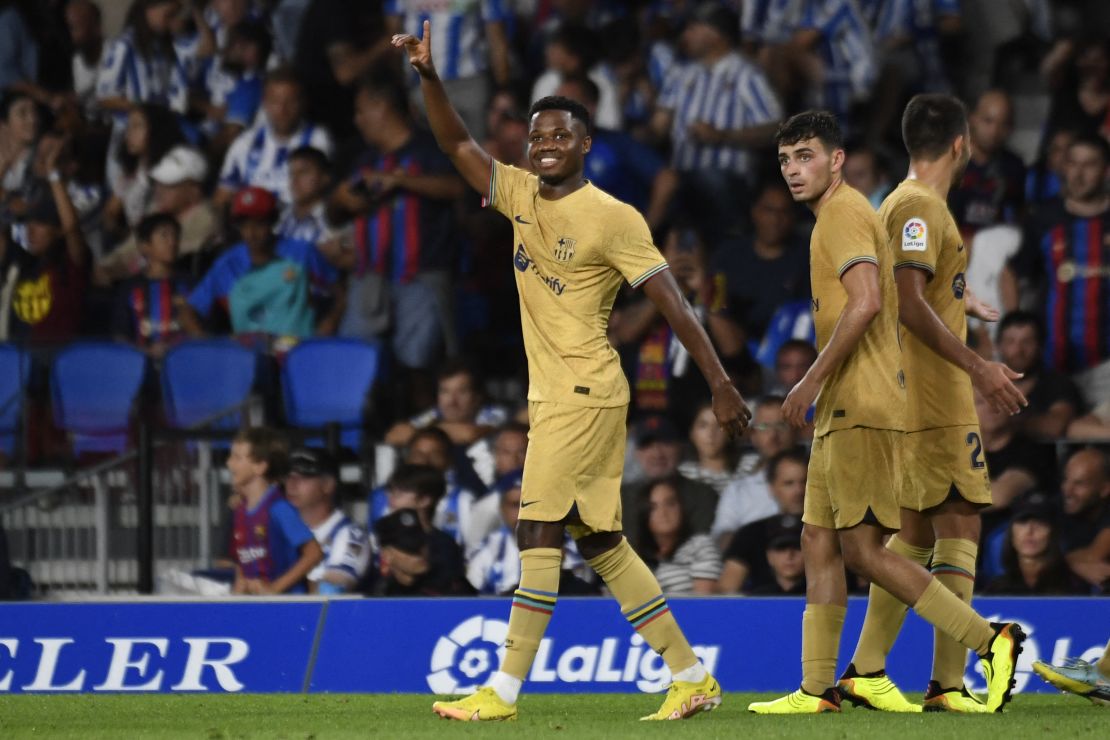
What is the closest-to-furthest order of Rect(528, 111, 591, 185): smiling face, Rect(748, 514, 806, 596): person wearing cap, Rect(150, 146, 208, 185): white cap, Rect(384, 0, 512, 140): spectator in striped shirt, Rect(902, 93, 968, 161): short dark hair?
Rect(528, 111, 591, 185): smiling face, Rect(902, 93, 968, 161): short dark hair, Rect(748, 514, 806, 596): person wearing cap, Rect(384, 0, 512, 140): spectator in striped shirt, Rect(150, 146, 208, 185): white cap

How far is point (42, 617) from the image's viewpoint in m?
8.65

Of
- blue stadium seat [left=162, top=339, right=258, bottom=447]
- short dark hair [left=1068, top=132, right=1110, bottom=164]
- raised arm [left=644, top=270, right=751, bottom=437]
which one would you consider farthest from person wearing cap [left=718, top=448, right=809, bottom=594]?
blue stadium seat [left=162, top=339, right=258, bottom=447]

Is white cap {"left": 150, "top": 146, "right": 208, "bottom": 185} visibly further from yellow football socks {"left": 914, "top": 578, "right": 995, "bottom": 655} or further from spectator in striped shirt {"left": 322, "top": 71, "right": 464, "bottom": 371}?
yellow football socks {"left": 914, "top": 578, "right": 995, "bottom": 655}

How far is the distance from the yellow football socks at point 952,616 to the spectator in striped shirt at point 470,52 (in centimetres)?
709

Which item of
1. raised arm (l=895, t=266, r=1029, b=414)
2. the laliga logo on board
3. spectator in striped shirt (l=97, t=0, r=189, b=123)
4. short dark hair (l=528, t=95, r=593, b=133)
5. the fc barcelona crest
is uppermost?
spectator in striped shirt (l=97, t=0, r=189, b=123)

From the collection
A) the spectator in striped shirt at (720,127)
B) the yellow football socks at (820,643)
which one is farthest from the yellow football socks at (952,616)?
the spectator in striped shirt at (720,127)

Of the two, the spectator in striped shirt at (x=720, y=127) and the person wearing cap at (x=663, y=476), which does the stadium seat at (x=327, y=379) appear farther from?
the spectator in striped shirt at (x=720, y=127)

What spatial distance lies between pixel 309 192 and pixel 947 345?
6.60 meters

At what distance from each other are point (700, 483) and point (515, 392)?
2.70 m

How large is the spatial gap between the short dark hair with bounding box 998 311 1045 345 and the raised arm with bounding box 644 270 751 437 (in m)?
4.29

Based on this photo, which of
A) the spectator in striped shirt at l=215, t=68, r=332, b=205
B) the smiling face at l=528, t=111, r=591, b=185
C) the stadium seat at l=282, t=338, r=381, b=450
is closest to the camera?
the smiling face at l=528, t=111, r=591, b=185

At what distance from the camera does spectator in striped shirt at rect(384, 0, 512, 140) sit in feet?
43.1

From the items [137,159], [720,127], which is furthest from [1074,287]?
[137,159]

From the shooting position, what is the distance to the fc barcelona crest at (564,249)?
21.9ft
